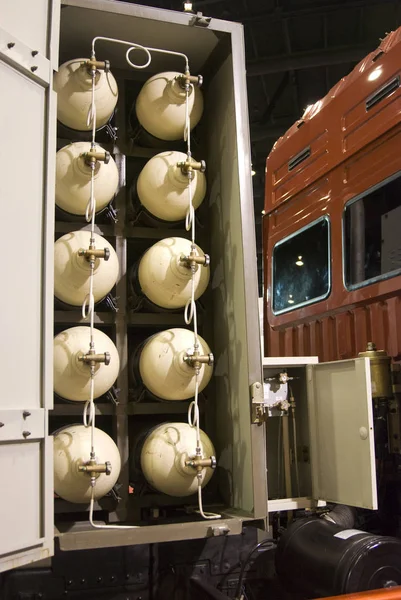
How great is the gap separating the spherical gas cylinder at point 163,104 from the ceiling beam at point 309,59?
174 inches

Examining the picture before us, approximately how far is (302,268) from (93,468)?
231 cm

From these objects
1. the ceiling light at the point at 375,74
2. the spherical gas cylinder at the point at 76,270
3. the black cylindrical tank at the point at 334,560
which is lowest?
the black cylindrical tank at the point at 334,560

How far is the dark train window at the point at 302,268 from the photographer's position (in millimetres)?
3807

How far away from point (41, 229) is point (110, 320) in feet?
2.34

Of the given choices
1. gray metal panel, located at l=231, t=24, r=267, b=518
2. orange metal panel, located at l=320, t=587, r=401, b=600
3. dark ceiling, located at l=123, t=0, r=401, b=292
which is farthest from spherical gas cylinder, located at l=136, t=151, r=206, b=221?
dark ceiling, located at l=123, t=0, r=401, b=292

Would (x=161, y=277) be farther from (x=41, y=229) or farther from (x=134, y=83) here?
(x=134, y=83)

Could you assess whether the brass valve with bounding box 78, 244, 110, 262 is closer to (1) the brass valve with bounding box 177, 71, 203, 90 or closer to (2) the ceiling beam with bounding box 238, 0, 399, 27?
(1) the brass valve with bounding box 177, 71, 203, 90

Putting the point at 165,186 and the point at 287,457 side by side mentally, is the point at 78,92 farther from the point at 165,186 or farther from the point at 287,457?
the point at 287,457

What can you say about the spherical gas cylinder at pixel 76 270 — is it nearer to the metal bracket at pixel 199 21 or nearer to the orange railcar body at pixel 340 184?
the metal bracket at pixel 199 21

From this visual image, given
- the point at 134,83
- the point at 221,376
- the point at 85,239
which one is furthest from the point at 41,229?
the point at 134,83

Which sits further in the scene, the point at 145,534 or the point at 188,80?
the point at 188,80

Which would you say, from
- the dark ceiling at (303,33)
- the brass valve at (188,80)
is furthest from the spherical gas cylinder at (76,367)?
the dark ceiling at (303,33)

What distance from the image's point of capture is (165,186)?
265cm

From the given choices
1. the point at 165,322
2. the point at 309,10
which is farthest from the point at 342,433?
the point at 309,10
